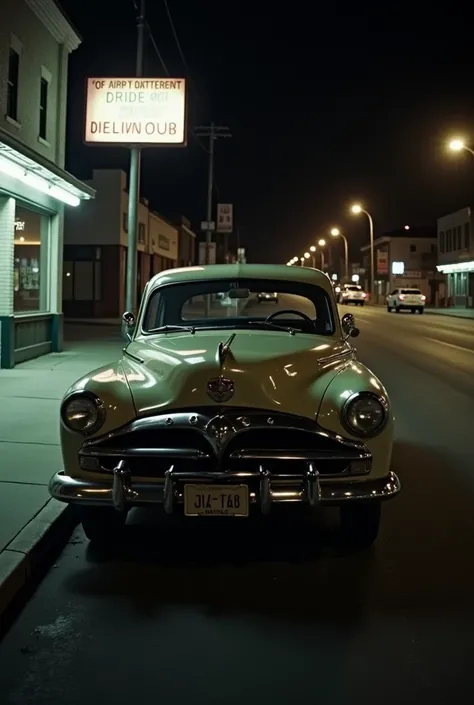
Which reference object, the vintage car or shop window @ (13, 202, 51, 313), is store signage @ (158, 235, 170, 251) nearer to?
shop window @ (13, 202, 51, 313)

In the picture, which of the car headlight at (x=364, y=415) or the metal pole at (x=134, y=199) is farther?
the metal pole at (x=134, y=199)

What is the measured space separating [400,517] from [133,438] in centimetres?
246

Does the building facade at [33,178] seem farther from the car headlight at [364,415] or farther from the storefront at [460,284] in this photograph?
the storefront at [460,284]

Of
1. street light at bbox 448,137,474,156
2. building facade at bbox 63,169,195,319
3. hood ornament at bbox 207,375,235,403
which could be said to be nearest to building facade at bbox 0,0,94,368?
hood ornament at bbox 207,375,235,403

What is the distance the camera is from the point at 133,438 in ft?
16.1

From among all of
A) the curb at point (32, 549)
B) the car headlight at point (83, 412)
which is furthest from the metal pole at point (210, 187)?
the car headlight at point (83, 412)

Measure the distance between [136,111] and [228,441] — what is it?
14616 millimetres

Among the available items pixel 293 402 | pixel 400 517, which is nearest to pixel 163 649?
pixel 293 402

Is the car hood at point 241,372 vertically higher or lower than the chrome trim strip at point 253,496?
higher

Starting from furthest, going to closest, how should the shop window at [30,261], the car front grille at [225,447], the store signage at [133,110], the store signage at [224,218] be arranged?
the store signage at [224,218]
the store signage at [133,110]
the shop window at [30,261]
the car front grille at [225,447]

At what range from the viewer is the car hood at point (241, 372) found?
4.97m

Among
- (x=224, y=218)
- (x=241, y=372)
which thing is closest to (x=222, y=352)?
(x=241, y=372)

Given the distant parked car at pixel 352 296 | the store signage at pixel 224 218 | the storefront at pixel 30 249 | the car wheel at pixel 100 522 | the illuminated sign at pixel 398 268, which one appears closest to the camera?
the car wheel at pixel 100 522

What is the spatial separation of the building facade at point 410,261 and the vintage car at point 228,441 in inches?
2965
